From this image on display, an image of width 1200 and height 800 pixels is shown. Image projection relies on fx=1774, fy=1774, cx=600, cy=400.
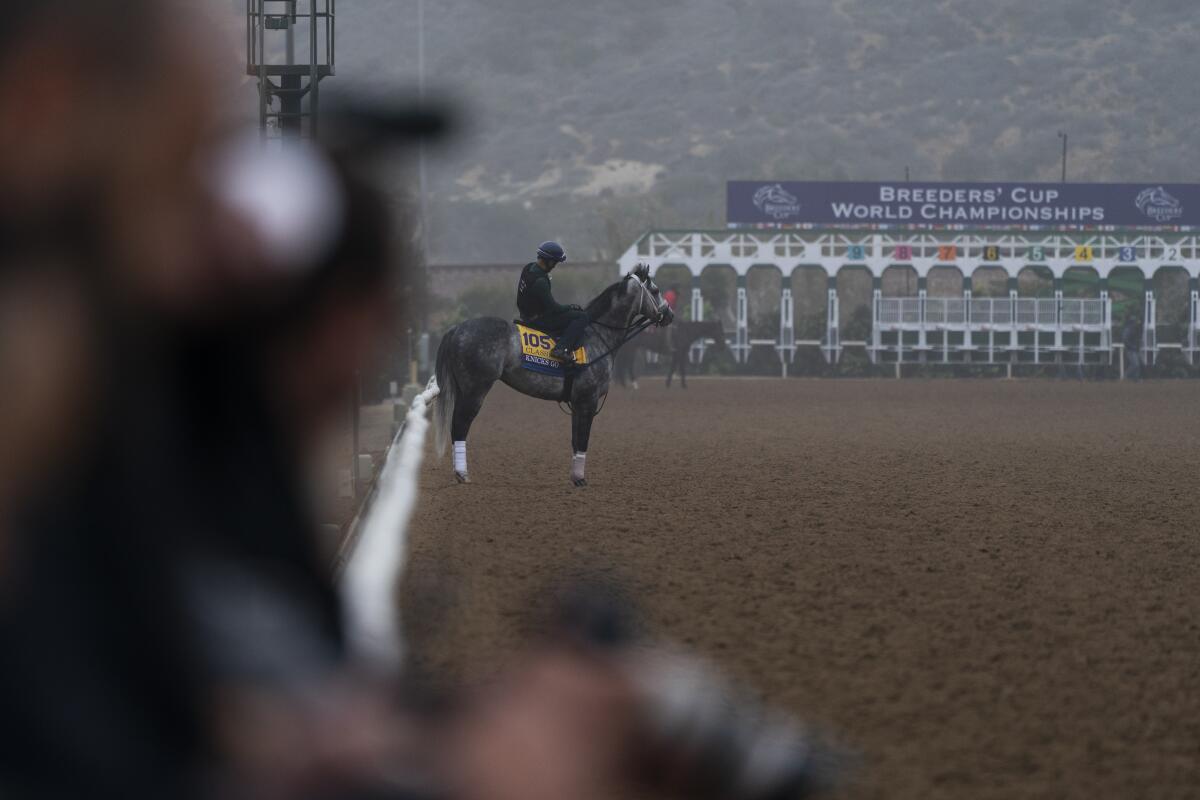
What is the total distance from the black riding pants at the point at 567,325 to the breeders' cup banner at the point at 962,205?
46.1 metres

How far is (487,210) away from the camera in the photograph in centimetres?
14738

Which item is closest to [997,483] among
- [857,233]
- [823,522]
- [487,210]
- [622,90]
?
[823,522]

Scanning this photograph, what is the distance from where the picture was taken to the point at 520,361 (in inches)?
644

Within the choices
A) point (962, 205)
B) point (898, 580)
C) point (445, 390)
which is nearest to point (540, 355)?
point (445, 390)

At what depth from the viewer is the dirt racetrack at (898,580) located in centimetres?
555

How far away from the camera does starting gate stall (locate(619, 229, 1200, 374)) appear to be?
57844mm

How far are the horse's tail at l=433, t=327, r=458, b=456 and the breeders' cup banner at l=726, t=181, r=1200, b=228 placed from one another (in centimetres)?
4583

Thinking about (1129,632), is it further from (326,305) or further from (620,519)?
(326,305)

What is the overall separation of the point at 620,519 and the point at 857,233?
2076 inches

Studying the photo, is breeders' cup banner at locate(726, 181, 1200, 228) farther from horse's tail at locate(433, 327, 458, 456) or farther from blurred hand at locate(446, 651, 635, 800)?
blurred hand at locate(446, 651, 635, 800)

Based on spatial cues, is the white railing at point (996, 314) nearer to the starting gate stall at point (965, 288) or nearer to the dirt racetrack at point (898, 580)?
the starting gate stall at point (965, 288)

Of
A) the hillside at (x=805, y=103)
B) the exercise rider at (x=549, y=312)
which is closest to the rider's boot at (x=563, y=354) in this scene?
the exercise rider at (x=549, y=312)

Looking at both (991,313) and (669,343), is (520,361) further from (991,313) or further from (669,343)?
(991,313)

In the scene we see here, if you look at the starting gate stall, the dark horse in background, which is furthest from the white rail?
the starting gate stall
